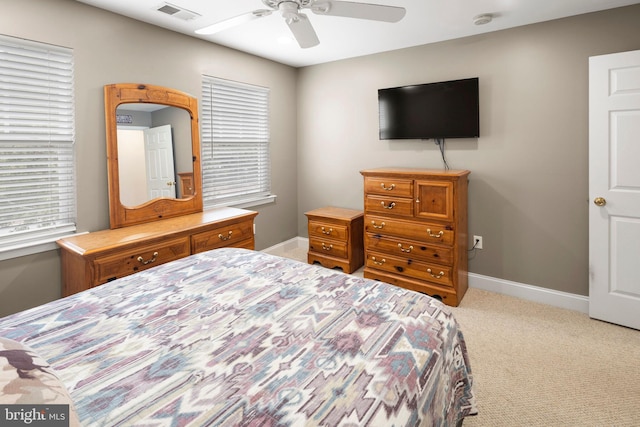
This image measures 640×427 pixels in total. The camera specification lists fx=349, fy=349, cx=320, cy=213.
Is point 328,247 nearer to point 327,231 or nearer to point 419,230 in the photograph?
point 327,231

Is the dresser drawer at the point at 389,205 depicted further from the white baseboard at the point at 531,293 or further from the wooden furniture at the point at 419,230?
the white baseboard at the point at 531,293

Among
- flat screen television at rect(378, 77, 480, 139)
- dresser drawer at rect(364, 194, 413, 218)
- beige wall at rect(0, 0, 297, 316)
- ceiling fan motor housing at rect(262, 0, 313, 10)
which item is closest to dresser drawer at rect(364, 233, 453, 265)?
dresser drawer at rect(364, 194, 413, 218)

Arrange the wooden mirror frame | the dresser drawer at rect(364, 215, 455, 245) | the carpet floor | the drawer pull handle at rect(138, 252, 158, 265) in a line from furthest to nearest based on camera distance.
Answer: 1. the dresser drawer at rect(364, 215, 455, 245)
2. the wooden mirror frame
3. the drawer pull handle at rect(138, 252, 158, 265)
4. the carpet floor

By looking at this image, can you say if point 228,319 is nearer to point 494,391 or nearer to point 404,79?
point 494,391

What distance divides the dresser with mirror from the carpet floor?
2232mm

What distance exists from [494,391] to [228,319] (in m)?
1.67

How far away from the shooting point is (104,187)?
109 inches

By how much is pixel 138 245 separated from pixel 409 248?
2.32m

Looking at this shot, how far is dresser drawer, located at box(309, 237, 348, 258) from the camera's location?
12.9 ft

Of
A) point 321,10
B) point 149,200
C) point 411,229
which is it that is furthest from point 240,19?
point 411,229

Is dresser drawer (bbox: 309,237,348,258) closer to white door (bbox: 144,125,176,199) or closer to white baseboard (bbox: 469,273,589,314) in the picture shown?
white baseboard (bbox: 469,273,589,314)

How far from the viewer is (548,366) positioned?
228cm

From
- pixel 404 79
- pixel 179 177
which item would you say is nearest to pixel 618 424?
pixel 404 79

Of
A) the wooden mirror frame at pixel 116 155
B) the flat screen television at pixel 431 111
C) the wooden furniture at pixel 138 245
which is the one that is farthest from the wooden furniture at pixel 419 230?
the wooden mirror frame at pixel 116 155
